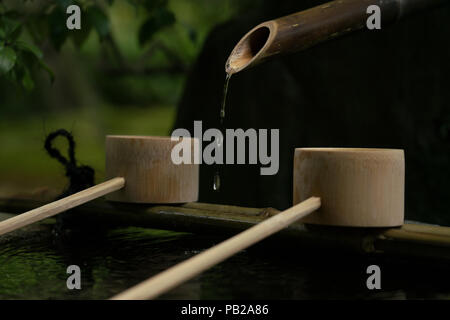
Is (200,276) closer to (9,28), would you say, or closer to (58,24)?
(9,28)

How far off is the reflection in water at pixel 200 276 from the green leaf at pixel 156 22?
69.3 inches

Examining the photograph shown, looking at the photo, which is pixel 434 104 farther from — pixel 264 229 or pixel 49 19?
pixel 264 229

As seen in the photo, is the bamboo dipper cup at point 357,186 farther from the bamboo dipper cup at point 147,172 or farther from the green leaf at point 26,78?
the green leaf at point 26,78

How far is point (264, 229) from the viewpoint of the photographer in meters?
1.93

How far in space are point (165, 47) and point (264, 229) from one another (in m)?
7.03

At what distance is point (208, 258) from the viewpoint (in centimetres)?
172

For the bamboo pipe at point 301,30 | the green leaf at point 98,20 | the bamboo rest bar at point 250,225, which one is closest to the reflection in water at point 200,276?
the bamboo rest bar at point 250,225

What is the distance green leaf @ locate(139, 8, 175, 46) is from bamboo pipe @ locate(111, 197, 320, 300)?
2.14m

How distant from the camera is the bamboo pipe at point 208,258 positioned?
1577 mm

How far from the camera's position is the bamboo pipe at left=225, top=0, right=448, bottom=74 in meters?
1.96

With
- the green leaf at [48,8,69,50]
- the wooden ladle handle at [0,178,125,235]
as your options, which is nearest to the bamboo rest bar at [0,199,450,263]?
the wooden ladle handle at [0,178,125,235]

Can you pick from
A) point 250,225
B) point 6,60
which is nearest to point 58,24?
point 6,60

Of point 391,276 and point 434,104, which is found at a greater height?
point 434,104
